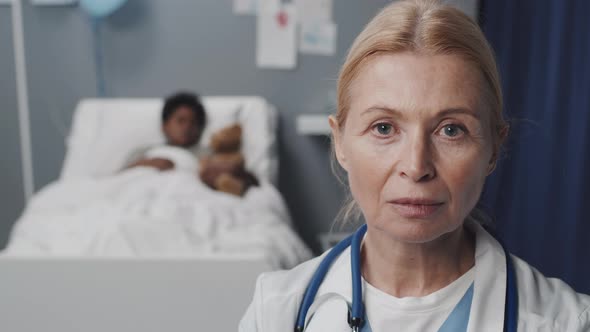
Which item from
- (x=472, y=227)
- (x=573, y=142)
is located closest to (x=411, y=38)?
(x=472, y=227)

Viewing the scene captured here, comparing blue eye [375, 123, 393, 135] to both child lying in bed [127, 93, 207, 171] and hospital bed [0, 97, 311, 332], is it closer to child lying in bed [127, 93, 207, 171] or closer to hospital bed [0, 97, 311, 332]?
hospital bed [0, 97, 311, 332]

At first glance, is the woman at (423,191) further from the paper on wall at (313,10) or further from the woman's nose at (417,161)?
the paper on wall at (313,10)

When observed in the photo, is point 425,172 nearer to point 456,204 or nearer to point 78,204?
point 456,204

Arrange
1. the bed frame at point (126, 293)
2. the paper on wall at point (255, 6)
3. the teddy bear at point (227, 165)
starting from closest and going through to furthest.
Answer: the bed frame at point (126, 293)
the teddy bear at point (227, 165)
the paper on wall at point (255, 6)

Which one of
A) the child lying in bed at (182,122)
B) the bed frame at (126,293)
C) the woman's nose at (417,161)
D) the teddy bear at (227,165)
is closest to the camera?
the woman's nose at (417,161)

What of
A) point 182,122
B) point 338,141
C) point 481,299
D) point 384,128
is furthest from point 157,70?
point 481,299

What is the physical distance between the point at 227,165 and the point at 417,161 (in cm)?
207

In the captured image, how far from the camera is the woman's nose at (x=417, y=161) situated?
30.8 inches

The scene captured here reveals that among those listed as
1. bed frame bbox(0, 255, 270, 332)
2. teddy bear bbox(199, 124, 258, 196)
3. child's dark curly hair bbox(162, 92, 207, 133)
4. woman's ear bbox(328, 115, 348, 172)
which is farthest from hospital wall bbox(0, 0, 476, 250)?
woman's ear bbox(328, 115, 348, 172)

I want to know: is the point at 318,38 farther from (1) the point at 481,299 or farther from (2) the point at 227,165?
(1) the point at 481,299

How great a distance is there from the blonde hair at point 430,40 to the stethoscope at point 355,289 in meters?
0.21

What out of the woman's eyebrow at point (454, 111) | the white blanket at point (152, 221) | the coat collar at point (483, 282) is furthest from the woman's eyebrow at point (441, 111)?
the white blanket at point (152, 221)

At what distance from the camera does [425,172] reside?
783 millimetres

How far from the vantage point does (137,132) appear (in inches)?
121
